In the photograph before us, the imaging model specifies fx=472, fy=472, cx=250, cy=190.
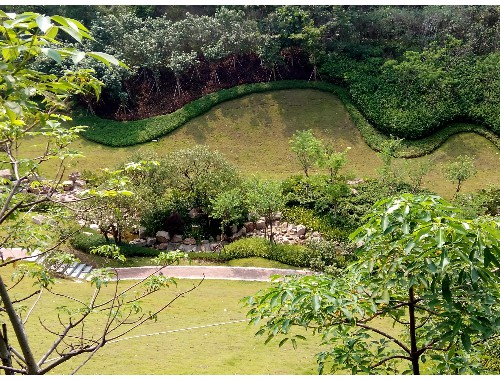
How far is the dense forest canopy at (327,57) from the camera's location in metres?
22.9

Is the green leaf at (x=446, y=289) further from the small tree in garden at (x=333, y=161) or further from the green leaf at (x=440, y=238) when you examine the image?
the small tree in garden at (x=333, y=161)

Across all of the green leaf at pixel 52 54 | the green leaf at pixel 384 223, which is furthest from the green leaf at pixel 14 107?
the green leaf at pixel 384 223

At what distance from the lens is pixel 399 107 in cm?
2317

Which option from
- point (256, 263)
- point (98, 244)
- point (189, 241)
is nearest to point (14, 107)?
point (256, 263)

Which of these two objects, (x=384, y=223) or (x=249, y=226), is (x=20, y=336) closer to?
(x=384, y=223)

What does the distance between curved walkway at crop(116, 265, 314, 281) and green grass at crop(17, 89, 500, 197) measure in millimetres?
7116

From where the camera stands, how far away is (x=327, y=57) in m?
25.5

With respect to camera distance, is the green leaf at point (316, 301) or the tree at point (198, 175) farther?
the tree at point (198, 175)

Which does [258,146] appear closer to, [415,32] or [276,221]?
[276,221]

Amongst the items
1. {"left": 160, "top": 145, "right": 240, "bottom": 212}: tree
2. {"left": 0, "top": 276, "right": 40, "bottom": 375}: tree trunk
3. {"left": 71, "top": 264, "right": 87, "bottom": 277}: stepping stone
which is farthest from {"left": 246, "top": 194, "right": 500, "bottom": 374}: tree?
{"left": 160, "top": 145, "right": 240, "bottom": 212}: tree

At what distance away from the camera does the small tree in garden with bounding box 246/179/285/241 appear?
50.8 ft

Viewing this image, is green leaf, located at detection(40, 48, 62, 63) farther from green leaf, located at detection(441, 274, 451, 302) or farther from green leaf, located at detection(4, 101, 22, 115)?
green leaf, located at detection(441, 274, 451, 302)

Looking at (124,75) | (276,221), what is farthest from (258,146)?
(124,75)

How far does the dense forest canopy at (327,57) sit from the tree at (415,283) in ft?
66.4
